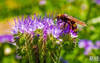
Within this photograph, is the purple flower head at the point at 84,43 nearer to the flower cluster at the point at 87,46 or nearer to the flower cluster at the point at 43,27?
the flower cluster at the point at 87,46

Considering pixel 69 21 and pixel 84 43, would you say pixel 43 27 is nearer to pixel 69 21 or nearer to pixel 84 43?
pixel 69 21

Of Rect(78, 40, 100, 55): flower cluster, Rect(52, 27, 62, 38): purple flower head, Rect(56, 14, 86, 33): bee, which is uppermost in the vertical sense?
Rect(56, 14, 86, 33): bee

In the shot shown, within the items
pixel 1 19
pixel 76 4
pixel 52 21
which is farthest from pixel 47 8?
pixel 52 21

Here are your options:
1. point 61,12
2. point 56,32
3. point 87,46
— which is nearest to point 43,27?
point 56,32

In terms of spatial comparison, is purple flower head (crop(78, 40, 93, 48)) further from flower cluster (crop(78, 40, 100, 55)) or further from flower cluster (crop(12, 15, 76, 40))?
flower cluster (crop(12, 15, 76, 40))

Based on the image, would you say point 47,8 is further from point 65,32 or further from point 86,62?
point 65,32

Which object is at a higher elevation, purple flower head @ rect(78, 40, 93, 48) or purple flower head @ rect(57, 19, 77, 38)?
purple flower head @ rect(57, 19, 77, 38)

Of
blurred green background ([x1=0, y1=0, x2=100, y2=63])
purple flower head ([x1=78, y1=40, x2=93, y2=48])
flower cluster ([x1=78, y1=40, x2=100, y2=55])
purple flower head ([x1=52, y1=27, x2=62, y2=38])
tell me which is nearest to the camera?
purple flower head ([x1=52, y1=27, x2=62, y2=38])

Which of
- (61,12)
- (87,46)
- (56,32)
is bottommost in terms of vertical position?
(87,46)

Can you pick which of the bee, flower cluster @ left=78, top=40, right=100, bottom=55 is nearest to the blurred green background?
flower cluster @ left=78, top=40, right=100, bottom=55
